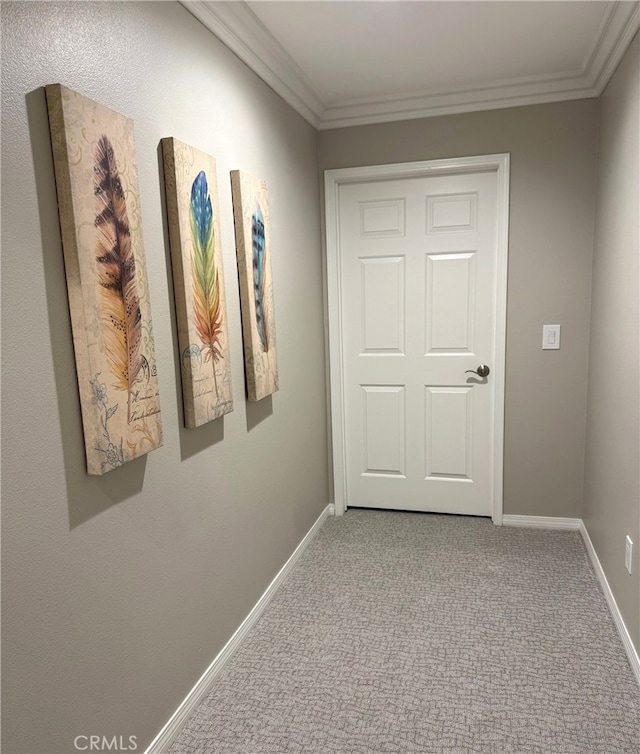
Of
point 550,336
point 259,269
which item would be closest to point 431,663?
point 259,269

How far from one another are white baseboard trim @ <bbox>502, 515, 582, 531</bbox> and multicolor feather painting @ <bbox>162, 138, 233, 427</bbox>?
2038 millimetres

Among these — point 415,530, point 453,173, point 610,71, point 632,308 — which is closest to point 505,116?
point 453,173

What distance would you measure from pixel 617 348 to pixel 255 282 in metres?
1.52

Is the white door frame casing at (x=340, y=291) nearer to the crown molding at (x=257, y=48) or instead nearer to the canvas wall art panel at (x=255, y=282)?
the crown molding at (x=257, y=48)

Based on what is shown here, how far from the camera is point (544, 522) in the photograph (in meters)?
3.11

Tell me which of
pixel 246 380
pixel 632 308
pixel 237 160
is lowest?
pixel 246 380

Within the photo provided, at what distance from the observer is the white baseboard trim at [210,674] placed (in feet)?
5.41

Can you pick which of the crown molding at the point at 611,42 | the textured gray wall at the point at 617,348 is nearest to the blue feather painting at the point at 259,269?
the textured gray wall at the point at 617,348

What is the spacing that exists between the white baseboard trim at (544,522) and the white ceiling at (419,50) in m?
2.27

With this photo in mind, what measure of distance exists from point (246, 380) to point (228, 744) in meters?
1.23

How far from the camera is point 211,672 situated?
193 cm

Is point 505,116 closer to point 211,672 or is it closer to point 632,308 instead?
point 632,308

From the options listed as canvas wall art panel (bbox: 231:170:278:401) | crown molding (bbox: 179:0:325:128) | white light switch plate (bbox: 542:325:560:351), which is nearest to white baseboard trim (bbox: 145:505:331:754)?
canvas wall art panel (bbox: 231:170:278:401)

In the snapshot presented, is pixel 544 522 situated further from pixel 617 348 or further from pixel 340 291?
pixel 340 291
